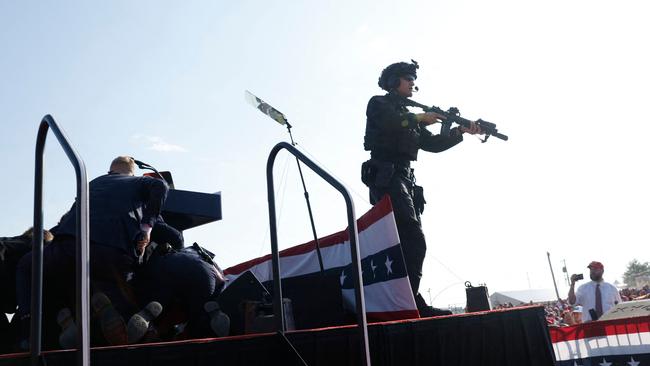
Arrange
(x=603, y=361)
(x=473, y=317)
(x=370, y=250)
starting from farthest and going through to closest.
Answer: (x=603, y=361) → (x=370, y=250) → (x=473, y=317)

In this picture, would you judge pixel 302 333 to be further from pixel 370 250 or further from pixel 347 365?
pixel 370 250

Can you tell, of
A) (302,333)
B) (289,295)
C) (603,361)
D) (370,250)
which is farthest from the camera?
(603,361)

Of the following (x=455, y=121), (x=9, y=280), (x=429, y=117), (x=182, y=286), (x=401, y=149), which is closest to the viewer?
(x=182, y=286)

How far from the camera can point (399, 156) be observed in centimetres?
→ 513

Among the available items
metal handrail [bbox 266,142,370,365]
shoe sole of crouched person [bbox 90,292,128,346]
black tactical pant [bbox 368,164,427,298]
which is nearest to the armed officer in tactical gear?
black tactical pant [bbox 368,164,427,298]

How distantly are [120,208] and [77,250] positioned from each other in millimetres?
1317

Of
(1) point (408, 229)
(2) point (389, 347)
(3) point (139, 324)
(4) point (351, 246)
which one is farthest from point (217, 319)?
(1) point (408, 229)

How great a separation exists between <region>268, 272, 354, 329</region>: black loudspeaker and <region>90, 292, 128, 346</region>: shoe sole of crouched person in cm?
153

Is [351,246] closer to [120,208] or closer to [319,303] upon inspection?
[120,208]

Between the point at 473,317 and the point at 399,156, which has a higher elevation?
the point at 399,156

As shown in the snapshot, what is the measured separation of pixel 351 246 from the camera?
2.54m

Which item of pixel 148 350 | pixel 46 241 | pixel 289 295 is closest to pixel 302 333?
pixel 148 350

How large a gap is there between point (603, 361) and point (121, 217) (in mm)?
6492

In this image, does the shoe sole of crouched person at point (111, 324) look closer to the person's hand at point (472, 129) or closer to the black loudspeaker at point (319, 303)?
the black loudspeaker at point (319, 303)
